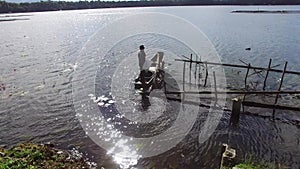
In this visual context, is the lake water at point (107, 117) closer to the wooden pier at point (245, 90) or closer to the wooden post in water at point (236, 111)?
the wooden post in water at point (236, 111)

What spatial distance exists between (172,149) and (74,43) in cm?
4425

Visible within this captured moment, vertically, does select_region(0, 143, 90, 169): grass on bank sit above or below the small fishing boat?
below

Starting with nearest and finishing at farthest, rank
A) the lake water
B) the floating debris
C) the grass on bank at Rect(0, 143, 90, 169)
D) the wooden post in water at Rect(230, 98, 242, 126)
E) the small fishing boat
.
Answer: the grass on bank at Rect(0, 143, 90, 169) → the lake water → the wooden post in water at Rect(230, 98, 242, 126) → the floating debris → the small fishing boat

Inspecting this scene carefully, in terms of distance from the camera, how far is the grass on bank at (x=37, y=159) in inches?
418

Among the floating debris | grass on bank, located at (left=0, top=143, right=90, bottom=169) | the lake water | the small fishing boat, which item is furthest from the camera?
the small fishing boat

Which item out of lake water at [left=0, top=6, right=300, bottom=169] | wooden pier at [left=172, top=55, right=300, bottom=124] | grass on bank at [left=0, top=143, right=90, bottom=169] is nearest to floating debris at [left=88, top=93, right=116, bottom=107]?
lake water at [left=0, top=6, right=300, bottom=169]

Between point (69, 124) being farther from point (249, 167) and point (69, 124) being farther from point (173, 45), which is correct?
point (173, 45)

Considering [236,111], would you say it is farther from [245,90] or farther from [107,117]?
[107,117]

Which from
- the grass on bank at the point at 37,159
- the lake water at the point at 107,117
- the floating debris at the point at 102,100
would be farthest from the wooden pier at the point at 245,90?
the grass on bank at the point at 37,159

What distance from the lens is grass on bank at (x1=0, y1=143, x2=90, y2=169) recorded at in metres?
10.6

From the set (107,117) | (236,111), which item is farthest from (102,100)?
(236,111)

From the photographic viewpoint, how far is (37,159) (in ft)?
38.1

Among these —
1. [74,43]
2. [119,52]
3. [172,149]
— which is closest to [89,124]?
[172,149]

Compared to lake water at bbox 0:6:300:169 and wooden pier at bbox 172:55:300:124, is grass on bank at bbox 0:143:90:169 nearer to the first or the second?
lake water at bbox 0:6:300:169
